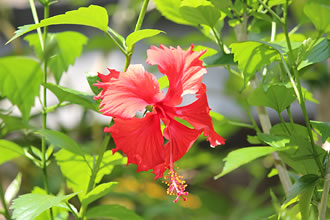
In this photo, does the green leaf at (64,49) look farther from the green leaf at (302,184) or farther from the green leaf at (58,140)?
the green leaf at (302,184)

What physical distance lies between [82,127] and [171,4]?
76 centimetres

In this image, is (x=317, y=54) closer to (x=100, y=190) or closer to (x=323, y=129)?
(x=323, y=129)

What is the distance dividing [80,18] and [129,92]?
78 mm

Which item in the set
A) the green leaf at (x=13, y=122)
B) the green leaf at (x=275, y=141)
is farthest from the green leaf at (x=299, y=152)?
the green leaf at (x=13, y=122)

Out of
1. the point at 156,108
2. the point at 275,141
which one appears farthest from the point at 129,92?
the point at 275,141

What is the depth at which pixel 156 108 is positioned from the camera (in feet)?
1.25

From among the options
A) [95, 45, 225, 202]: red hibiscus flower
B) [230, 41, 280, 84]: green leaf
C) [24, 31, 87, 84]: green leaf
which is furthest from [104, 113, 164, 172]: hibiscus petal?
[24, 31, 87, 84]: green leaf

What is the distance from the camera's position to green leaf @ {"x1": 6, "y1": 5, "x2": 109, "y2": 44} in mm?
361

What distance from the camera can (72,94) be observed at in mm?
423

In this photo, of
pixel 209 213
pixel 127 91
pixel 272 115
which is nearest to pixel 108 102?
pixel 127 91

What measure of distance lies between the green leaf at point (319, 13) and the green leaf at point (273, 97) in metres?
0.07

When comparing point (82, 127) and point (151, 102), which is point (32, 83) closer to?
point (151, 102)

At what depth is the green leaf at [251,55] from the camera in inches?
16.6

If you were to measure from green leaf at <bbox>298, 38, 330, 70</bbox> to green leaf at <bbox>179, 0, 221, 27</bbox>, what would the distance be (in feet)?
A: 0.32
